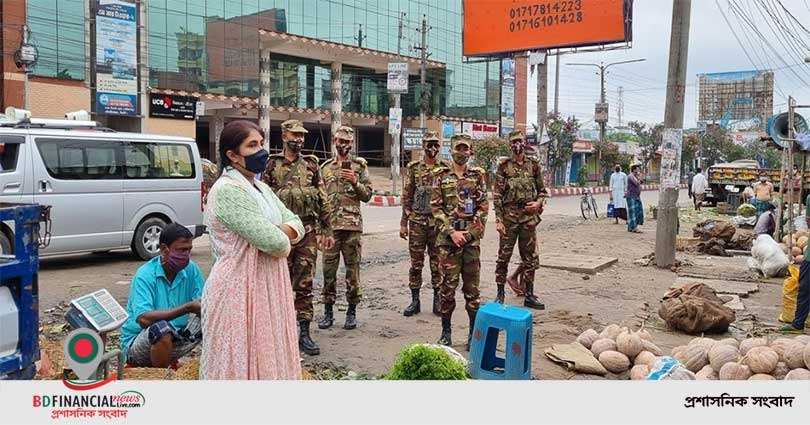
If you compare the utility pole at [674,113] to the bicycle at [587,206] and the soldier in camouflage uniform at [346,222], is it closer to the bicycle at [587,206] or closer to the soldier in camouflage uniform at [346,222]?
the soldier in camouflage uniform at [346,222]

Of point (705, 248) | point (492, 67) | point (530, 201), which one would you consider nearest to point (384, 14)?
point (492, 67)

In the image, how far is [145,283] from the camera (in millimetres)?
3801

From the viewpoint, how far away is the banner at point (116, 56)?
22781 mm

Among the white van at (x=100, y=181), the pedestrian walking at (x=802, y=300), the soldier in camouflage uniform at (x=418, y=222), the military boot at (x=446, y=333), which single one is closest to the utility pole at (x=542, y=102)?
the white van at (x=100, y=181)

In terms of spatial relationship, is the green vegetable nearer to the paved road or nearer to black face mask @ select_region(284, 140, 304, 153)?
black face mask @ select_region(284, 140, 304, 153)

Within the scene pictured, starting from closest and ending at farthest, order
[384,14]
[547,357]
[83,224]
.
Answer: [547,357], [83,224], [384,14]

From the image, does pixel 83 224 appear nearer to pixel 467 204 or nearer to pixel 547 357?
pixel 467 204

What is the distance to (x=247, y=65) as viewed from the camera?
30156 millimetres

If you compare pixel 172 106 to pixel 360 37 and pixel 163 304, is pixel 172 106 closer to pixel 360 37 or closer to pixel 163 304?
pixel 360 37

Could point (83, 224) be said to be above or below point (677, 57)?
below

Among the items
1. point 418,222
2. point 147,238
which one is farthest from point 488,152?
point 418,222

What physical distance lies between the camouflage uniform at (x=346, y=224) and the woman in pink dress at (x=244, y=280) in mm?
2618

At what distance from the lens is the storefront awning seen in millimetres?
31219

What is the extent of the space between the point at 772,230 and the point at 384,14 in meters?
32.3
